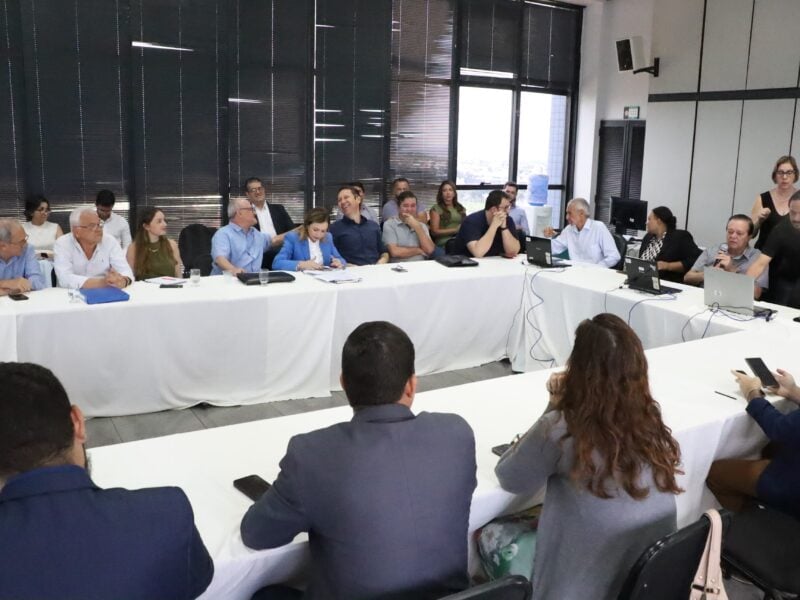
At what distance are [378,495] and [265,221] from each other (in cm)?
518

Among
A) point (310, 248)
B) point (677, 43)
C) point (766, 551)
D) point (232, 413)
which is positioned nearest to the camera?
point (766, 551)

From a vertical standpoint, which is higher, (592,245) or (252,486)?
(592,245)

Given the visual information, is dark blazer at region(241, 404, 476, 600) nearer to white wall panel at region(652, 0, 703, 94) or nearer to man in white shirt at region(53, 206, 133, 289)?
man in white shirt at region(53, 206, 133, 289)

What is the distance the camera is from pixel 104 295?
3822mm

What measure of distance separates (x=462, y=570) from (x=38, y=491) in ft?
2.86

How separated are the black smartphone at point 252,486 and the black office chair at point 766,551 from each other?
4.03ft

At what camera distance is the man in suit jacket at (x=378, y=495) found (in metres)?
1.46

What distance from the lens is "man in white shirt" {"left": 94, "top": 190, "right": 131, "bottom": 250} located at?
590 cm

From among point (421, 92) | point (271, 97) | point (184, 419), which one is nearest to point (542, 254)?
point (184, 419)

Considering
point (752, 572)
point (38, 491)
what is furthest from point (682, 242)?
point (38, 491)

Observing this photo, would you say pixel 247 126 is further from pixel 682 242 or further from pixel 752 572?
pixel 752 572

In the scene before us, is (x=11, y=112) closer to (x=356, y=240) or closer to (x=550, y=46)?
(x=356, y=240)

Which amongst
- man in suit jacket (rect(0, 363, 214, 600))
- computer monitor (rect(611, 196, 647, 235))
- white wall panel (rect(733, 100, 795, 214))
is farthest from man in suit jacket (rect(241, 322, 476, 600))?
white wall panel (rect(733, 100, 795, 214))

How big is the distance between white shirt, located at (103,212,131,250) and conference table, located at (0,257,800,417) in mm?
1877
